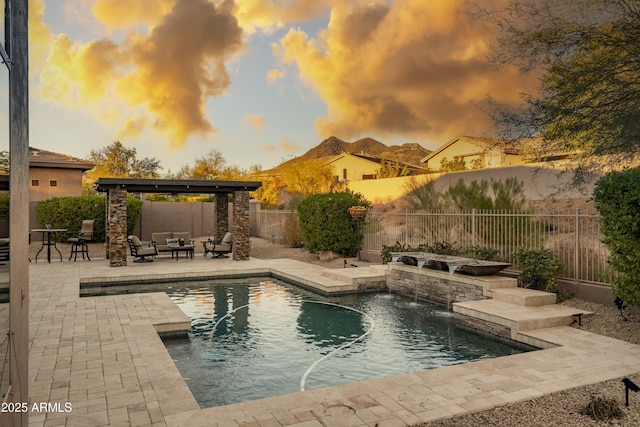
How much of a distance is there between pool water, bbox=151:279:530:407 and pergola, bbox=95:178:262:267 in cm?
503

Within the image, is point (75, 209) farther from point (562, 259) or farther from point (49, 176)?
point (562, 259)

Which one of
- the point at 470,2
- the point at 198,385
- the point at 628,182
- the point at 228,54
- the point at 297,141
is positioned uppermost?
the point at 228,54

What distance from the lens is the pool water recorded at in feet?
18.2

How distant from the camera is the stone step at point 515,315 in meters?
7.00

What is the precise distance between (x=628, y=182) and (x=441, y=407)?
4.31 m

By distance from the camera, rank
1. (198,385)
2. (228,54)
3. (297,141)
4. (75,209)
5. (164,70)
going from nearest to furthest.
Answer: (198,385), (75,209), (228,54), (164,70), (297,141)

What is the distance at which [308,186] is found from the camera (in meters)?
34.9

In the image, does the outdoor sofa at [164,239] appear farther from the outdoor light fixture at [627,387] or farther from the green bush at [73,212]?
the outdoor light fixture at [627,387]

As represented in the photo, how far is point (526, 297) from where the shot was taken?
26.3ft

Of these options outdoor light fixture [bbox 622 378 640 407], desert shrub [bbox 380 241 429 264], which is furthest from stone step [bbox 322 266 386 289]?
outdoor light fixture [bbox 622 378 640 407]

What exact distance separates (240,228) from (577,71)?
11.3m

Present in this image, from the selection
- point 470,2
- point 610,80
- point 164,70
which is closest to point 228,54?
point 164,70

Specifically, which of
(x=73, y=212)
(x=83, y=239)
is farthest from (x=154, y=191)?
(x=73, y=212)

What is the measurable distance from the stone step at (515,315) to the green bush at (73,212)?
16134mm
